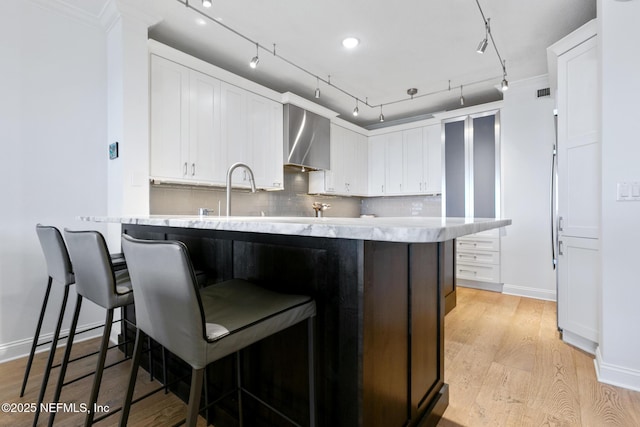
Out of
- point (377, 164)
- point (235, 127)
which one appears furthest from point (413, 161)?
point (235, 127)

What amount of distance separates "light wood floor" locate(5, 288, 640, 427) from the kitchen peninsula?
0.34m

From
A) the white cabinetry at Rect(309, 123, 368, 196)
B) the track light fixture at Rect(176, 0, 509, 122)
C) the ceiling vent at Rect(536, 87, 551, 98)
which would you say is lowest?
the white cabinetry at Rect(309, 123, 368, 196)

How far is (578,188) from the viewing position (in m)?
2.38

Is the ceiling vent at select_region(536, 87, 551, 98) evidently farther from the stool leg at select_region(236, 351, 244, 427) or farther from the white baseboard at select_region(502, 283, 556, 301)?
the stool leg at select_region(236, 351, 244, 427)

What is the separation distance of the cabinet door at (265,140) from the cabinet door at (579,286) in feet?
9.73

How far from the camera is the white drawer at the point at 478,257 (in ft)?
13.1

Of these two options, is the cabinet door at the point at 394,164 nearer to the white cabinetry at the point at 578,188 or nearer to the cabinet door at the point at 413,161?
the cabinet door at the point at 413,161

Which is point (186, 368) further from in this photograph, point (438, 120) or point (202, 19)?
point (438, 120)

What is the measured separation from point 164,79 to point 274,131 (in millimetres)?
1355

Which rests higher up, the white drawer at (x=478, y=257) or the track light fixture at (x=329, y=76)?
the track light fixture at (x=329, y=76)

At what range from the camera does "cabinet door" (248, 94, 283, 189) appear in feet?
11.5

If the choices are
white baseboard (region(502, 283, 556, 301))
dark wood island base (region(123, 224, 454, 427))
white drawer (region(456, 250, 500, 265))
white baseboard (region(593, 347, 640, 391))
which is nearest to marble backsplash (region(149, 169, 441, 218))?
white drawer (region(456, 250, 500, 265))

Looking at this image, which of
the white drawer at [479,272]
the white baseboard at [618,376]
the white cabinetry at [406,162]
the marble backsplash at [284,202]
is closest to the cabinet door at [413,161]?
the white cabinetry at [406,162]

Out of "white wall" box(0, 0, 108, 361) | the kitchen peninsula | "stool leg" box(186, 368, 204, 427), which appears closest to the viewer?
"stool leg" box(186, 368, 204, 427)
